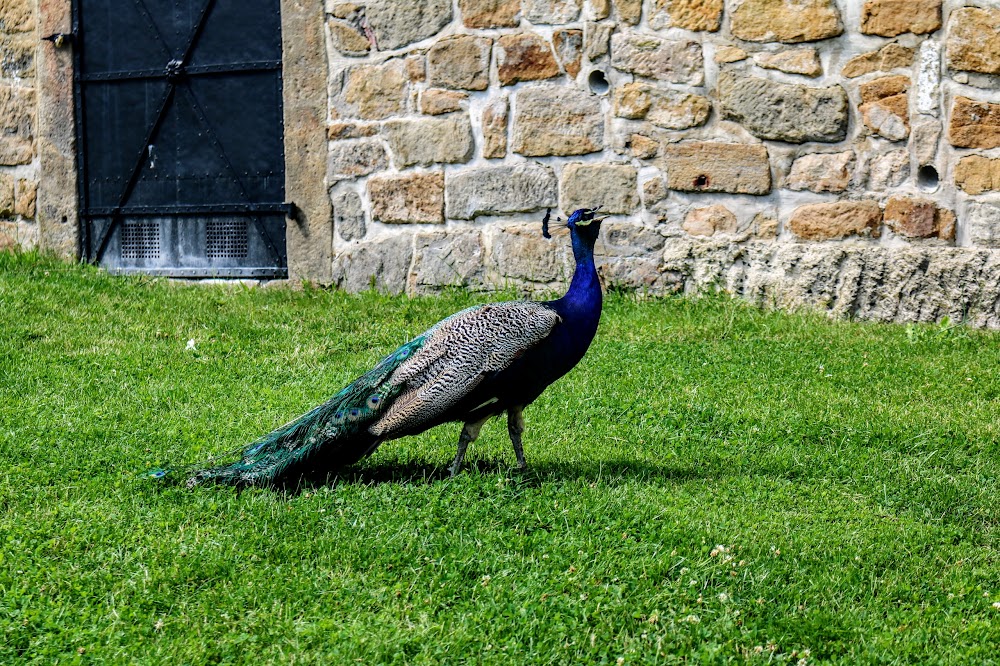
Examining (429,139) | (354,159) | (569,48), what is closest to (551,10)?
(569,48)

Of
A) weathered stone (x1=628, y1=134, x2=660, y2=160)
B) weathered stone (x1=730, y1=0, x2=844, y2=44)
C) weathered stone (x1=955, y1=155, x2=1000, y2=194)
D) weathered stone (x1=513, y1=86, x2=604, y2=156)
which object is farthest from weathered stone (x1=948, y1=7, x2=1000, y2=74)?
weathered stone (x1=513, y1=86, x2=604, y2=156)

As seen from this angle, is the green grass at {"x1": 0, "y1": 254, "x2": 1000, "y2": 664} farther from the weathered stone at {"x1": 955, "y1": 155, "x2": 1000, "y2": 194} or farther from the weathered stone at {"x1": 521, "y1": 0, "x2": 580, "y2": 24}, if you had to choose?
the weathered stone at {"x1": 521, "y1": 0, "x2": 580, "y2": 24}

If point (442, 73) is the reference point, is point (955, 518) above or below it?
below

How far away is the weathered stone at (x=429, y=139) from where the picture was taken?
8.19 m

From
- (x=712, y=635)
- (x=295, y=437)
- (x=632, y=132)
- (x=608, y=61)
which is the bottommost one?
(x=712, y=635)

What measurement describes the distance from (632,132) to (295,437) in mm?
4128

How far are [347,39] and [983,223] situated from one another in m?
4.64

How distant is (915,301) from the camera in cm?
720

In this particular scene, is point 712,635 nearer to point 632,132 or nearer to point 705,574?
point 705,574

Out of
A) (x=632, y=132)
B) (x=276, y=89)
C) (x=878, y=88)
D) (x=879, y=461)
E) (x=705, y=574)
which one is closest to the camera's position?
(x=705, y=574)

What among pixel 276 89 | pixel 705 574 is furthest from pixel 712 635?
pixel 276 89

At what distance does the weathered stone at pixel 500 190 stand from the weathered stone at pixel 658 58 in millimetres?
930

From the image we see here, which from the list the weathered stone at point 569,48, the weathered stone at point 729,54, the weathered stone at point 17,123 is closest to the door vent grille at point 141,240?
the weathered stone at point 17,123

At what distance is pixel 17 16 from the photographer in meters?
9.48
